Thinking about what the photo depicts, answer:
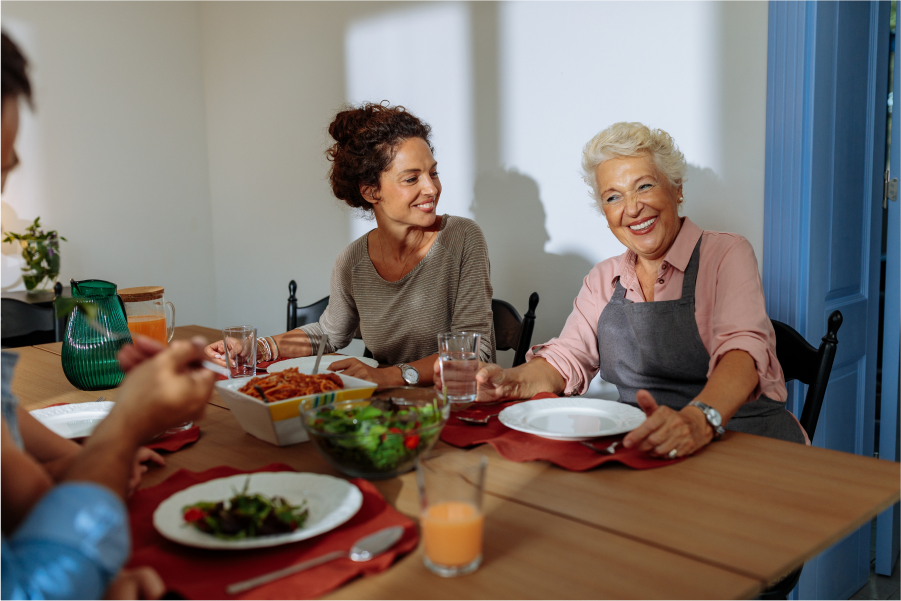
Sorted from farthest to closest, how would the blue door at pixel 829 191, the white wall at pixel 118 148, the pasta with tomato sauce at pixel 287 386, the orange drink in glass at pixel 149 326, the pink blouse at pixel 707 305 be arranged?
the white wall at pixel 118 148, the blue door at pixel 829 191, the orange drink in glass at pixel 149 326, the pink blouse at pixel 707 305, the pasta with tomato sauce at pixel 287 386

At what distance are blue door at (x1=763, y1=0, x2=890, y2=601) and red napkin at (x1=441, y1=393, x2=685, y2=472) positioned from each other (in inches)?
42.2

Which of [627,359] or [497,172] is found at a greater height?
[497,172]

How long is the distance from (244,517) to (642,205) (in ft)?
3.93

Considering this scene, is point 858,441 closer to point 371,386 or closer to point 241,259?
point 371,386

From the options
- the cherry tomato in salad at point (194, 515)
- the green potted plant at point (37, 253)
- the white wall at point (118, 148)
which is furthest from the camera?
the white wall at point (118, 148)

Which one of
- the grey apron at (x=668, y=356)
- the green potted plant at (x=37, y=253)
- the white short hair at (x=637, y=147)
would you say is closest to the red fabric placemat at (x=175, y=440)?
the grey apron at (x=668, y=356)

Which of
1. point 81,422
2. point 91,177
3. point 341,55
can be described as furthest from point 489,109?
point 91,177

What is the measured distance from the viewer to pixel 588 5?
7.56 feet

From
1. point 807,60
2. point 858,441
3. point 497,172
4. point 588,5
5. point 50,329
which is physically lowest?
point 858,441

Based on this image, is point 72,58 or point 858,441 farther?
point 72,58

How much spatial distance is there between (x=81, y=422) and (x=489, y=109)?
1.91 meters

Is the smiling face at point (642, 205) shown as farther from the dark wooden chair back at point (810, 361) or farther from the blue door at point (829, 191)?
the blue door at point (829, 191)

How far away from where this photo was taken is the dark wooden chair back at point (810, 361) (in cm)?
148

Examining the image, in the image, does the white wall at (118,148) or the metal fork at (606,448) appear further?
the white wall at (118,148)
